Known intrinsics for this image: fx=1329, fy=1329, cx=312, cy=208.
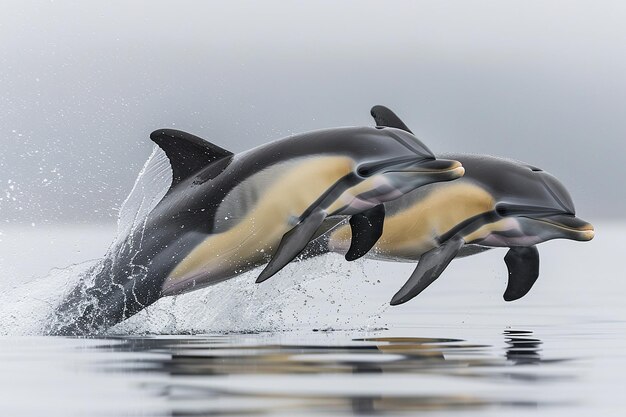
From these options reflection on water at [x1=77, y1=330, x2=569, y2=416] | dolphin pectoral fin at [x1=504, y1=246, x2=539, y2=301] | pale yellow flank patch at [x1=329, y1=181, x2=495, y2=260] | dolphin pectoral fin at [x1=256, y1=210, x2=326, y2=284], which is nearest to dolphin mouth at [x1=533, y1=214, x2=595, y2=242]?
pale yellow flank patch at [x1=329, y1=181, x2=495, y2=260]

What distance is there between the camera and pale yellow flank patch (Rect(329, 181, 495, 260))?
13.1 m

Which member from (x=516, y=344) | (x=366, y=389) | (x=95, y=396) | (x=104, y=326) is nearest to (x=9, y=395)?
(x=95, y=396)

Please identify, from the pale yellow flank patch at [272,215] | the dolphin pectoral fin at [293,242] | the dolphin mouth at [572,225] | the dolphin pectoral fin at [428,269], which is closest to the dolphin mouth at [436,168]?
the pale yellow flank patch at [272,215]

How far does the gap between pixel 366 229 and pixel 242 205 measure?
129 cm

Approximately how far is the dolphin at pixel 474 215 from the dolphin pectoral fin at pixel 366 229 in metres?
0.15

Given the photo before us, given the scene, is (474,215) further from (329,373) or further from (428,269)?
(329,373)

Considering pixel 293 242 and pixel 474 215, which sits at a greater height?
pixel 474 215

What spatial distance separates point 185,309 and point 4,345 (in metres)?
3.22

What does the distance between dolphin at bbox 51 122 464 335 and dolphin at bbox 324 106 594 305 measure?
82cm

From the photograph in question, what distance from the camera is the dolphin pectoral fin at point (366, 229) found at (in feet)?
40.9

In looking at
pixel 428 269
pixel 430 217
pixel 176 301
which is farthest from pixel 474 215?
pixel 176 301

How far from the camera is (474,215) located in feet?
43.0

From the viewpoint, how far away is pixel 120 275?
12.4 metres

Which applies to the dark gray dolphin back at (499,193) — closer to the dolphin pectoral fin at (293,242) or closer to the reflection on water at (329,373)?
the dolphin pectoral fin at (293,242)
